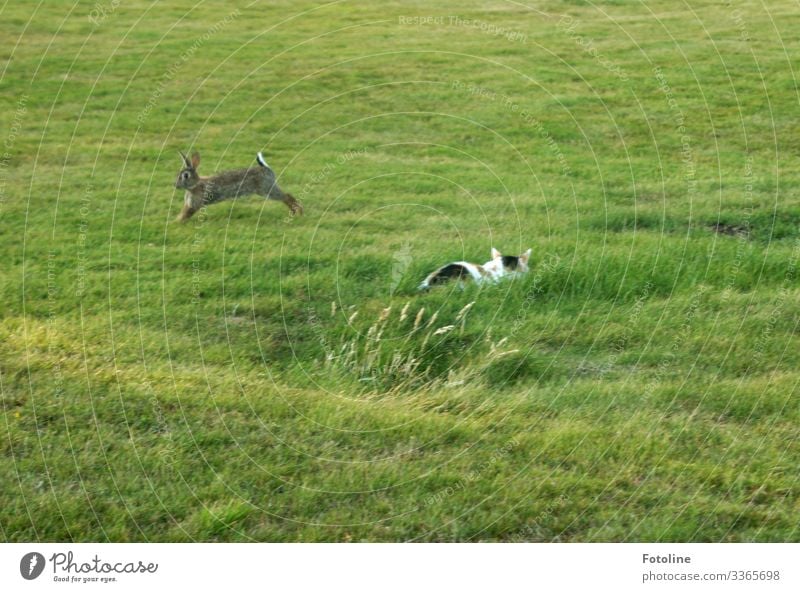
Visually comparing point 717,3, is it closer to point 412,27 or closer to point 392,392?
point 412,27

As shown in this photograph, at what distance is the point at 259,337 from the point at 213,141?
4241 millimetres

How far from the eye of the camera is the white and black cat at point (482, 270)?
20.5 ft

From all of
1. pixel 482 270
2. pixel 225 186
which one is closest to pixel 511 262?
pixel 482 270

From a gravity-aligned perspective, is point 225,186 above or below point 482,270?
above

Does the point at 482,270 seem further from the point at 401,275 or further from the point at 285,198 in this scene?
the point at 285,198

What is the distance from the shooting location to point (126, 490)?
169 inches

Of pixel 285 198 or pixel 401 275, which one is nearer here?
pixel 401 275

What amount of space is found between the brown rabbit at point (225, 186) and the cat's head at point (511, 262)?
6.66ft

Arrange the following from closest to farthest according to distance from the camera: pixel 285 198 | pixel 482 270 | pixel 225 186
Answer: pixel 482 270 → pixel 225 186 → pixel 285 198

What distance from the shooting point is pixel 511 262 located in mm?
6430

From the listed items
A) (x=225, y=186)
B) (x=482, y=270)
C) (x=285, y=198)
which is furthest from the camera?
(x=285, y=198)

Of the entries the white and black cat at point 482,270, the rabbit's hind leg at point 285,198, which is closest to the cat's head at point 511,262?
the white and black cat at point 482,270

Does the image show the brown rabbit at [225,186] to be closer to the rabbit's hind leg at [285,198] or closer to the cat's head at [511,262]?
the rabbit's hind leg at [285,198]

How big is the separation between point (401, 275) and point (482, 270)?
546 millimetres
